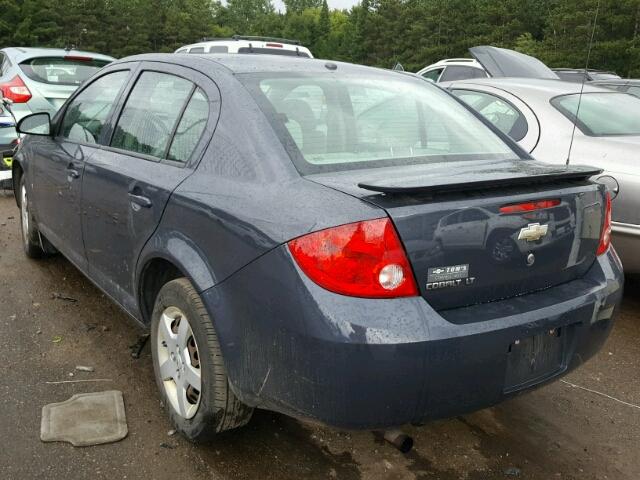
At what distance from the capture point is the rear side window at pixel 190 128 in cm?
270

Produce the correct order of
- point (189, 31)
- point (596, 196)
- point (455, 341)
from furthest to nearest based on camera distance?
point (189, 31)
point (596, 196)
point (455, 341)

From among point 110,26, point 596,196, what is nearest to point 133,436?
point 596,196

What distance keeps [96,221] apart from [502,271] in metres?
2.14

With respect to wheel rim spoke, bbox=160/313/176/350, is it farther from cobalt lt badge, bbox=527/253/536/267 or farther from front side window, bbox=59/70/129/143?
cobalt lt badge, bbox=527/253/536/267

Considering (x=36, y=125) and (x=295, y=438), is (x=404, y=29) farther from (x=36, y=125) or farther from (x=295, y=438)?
(x=295, y=438)

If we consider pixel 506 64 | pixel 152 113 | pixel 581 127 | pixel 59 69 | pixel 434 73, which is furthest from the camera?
pixel 434 73

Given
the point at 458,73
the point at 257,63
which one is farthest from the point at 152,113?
the point at 458,73

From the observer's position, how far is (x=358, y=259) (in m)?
1.99

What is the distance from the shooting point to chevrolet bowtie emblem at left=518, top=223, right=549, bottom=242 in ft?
7.32

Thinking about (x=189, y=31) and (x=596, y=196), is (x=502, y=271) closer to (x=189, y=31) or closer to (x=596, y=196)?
(x=596, y=196)

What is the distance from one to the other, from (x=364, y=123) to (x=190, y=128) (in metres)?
0.78

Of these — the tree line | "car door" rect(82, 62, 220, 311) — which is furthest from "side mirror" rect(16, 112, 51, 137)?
the tree line

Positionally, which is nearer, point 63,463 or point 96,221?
point 63,463

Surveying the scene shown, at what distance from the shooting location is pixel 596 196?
2.53 m
